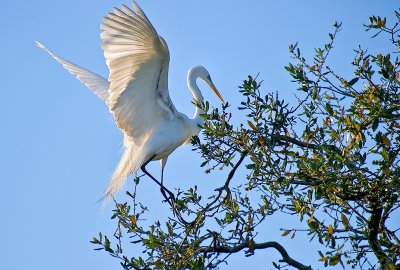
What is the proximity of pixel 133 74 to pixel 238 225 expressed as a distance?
7.73 feet

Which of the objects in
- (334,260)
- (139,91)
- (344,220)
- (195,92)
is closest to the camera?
(334,260)

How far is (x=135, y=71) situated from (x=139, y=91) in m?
0.29

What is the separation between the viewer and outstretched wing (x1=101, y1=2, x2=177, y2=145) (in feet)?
19.7

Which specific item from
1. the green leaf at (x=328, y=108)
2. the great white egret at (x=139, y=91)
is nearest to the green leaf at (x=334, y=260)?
the green leaf at (x=328, y=108)

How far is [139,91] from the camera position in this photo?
6781mm

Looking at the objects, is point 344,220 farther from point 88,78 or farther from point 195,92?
point 88,78

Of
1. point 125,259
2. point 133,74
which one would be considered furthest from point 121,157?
point 125,259

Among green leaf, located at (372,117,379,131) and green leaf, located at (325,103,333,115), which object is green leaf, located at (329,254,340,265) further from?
green leaf, located at (325,103,333,115)

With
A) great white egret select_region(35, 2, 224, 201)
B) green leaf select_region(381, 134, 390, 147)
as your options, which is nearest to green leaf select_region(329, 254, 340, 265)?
green leaf select_region(381, 134, 390, 147)

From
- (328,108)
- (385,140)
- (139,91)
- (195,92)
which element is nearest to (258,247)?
(328,108)

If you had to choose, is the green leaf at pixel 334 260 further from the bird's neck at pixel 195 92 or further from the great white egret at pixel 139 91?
the bird's neck at pixel 195 92

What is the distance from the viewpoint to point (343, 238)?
14.0ft

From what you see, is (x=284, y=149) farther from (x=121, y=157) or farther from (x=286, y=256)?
(x=121, y=157)

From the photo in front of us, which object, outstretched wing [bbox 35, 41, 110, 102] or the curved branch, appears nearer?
the curved branch
